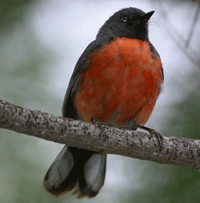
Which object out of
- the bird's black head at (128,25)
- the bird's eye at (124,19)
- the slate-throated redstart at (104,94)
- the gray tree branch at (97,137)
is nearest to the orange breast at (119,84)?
the slate-throated redstart at (104,94)

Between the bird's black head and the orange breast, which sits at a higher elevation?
the bird's black head

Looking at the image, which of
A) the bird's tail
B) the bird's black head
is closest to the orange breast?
the bird's black head

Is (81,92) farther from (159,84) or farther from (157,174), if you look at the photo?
(157,174)

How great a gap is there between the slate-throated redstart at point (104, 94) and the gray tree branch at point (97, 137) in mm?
828

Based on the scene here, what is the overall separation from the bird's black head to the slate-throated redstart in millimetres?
52

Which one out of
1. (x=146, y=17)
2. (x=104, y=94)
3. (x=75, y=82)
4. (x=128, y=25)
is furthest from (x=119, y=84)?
(x=146, y=17)

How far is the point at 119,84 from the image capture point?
4605 millimetres

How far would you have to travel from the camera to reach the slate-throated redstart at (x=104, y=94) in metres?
4.64

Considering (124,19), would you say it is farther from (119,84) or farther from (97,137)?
(97,137)

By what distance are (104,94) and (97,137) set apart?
1.06 meters

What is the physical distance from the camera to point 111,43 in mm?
4941

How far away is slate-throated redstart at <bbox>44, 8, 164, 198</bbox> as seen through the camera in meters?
4.64

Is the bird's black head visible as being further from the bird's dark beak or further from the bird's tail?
the bird's tail

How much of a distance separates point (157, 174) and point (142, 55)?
171cm
